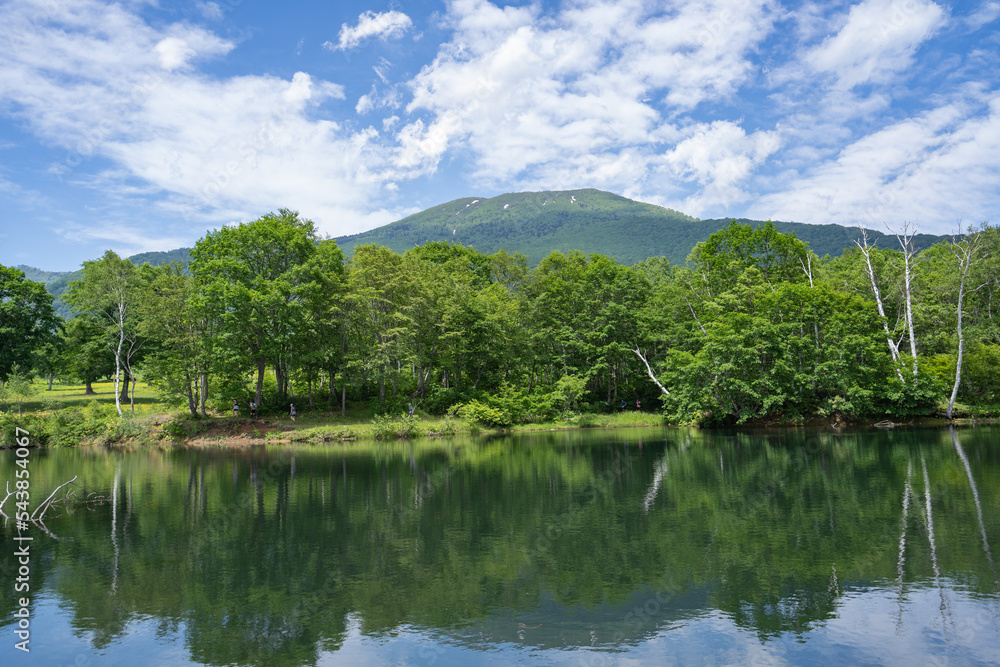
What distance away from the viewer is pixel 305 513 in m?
17.2

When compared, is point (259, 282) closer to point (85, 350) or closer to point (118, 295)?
point (118, 295)

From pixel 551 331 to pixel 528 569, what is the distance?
144 ft

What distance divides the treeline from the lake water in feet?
69.6

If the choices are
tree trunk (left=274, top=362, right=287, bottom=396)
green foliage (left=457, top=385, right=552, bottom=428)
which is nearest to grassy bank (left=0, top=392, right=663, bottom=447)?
green foliage (left=457, top=385, right=552, bottom=428)

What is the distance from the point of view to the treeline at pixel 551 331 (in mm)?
42500

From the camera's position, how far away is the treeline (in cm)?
4250

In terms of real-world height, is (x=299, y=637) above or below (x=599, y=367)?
below

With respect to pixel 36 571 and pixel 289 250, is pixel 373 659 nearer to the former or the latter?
pixel 36 571

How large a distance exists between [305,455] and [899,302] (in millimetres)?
46712

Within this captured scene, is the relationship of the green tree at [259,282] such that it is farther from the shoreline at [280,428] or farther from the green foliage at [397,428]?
the green foliage at [397,428]

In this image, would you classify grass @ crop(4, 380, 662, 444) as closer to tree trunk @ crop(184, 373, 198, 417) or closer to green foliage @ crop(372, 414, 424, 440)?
green foliage @ crop(372, 414, 424, 440)

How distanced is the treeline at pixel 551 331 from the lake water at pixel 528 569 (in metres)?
21.2

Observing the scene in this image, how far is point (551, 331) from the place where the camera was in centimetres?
5512

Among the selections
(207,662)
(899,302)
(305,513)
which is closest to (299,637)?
(207,662)
